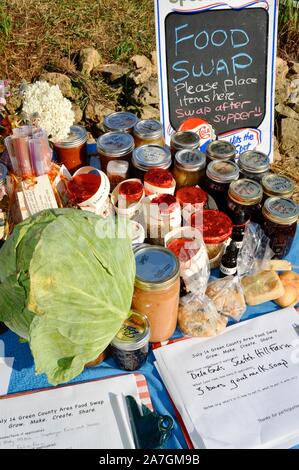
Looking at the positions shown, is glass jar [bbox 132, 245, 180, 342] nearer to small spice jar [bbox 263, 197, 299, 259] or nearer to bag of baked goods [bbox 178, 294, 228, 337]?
bag of baked goods [bbox 178, 294, 228, 337]

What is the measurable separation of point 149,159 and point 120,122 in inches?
13.2

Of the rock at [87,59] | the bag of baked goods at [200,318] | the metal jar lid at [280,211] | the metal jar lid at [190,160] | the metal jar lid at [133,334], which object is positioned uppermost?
the rock at [87,59]

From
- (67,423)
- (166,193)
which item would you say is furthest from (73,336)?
(166,193)

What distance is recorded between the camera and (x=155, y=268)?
1.37m

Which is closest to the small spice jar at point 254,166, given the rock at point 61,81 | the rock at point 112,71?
the rock at point 61,81

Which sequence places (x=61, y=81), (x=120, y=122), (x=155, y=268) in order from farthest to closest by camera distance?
1. (x=61, y=81)
2. (x=120, y=122)
3. (x=155, y=268)

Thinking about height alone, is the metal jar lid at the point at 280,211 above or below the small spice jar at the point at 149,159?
below

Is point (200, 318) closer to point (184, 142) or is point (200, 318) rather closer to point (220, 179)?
point (220, 179)

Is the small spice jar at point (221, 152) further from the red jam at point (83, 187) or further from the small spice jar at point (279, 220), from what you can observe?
the red jam at point (83, 187)

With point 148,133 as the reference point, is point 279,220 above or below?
below

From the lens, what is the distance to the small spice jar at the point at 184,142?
6.05ft

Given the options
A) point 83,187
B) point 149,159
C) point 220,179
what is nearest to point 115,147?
point 149,159

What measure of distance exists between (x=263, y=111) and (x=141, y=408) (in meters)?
1.81

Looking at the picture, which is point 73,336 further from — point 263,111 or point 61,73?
point 61,73
